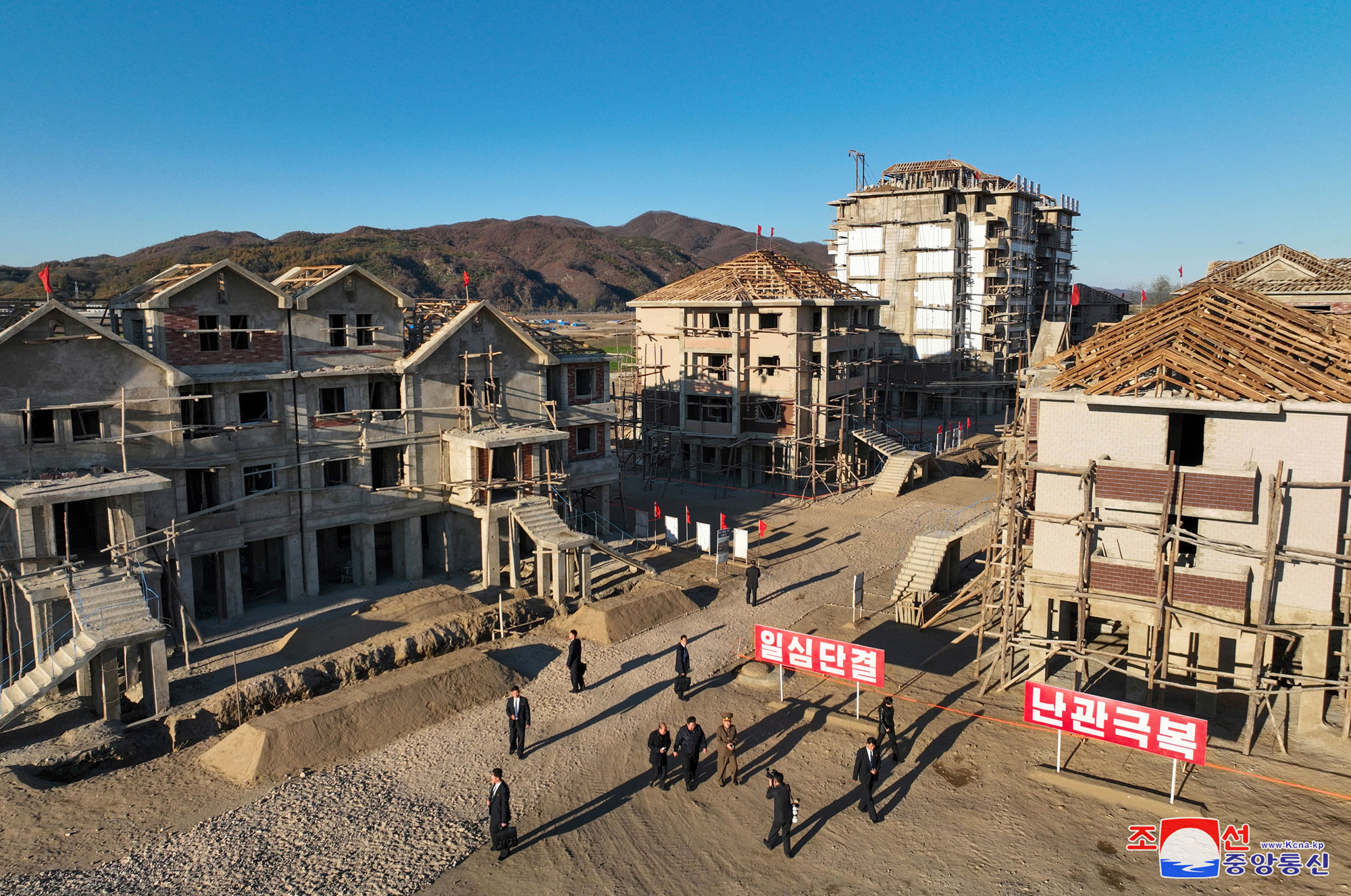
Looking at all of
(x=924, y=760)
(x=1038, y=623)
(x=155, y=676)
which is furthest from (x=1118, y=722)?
(x=155, y=676)

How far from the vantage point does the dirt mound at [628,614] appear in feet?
92.8

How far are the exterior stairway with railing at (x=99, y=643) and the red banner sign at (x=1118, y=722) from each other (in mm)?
20347

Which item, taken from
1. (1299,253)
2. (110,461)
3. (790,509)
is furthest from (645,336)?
(1299,253)

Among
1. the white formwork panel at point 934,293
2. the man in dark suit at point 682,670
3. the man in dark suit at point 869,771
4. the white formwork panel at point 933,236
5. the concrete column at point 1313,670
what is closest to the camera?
the man in dark suit at point 869,771

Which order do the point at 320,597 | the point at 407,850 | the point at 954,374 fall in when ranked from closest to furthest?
the point at 407,850 < the point at 320,597 < the point at 954,374

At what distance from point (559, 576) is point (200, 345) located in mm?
13817

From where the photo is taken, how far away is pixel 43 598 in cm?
2319

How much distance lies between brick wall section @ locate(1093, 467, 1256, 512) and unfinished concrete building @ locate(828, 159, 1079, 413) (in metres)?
51.2

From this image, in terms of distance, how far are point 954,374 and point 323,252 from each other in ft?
347

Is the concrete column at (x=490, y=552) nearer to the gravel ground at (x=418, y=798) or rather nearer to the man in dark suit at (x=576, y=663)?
the gravel ground at (x=418, y=798)

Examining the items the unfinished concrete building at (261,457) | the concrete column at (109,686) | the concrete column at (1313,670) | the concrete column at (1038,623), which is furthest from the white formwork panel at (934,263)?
the concrete column at (109,686)

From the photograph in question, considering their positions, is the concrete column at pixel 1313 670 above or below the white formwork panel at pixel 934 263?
below

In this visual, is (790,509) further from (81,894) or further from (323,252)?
(323,252)

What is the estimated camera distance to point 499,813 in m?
16.7
